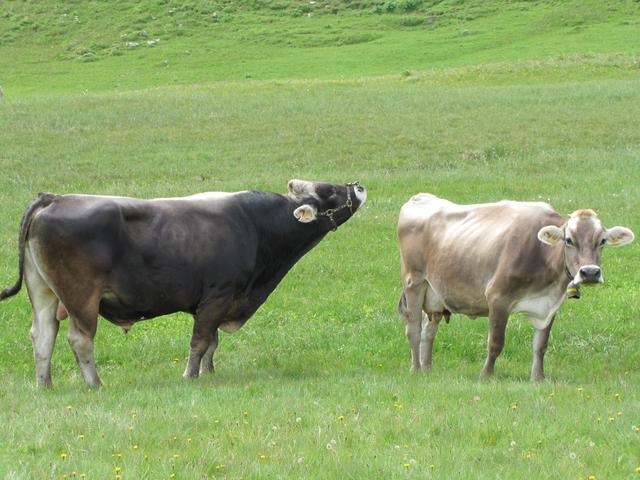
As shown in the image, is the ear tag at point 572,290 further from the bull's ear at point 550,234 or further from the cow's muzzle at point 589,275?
the bull's ear at point 550,234

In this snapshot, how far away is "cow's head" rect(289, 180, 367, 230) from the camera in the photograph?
1384 centimetres

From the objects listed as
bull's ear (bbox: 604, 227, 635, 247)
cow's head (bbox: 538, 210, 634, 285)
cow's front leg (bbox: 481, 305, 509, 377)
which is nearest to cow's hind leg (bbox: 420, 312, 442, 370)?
cow's front leg (bbox: 481, 305, 509, 377)

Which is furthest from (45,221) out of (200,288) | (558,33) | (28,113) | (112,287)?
(558,33)

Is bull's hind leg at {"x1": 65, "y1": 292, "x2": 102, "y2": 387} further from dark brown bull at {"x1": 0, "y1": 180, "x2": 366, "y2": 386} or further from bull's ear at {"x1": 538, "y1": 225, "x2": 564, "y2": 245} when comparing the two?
bull's ear at {"x1": 538, "y1": 225, "x2": 564, "y2": 245}

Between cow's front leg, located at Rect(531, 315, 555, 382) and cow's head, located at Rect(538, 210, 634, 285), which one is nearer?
cow's head, located at Rect(538, 210, 634, 285)

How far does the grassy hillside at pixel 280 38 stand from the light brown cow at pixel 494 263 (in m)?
40.4

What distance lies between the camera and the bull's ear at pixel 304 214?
1331 centimetres

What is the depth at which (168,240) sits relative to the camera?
12.3 metres

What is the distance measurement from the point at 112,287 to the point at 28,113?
93.4 feet

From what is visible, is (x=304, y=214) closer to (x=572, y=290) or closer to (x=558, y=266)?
(x=558, y=266)

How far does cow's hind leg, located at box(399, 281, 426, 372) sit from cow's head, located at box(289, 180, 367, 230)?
1.25m

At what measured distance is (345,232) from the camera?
71.4 ft

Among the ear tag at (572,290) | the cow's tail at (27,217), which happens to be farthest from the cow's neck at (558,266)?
the cow's tail at (27,217)

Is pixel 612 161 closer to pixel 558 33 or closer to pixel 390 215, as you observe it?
pixel 390 215
